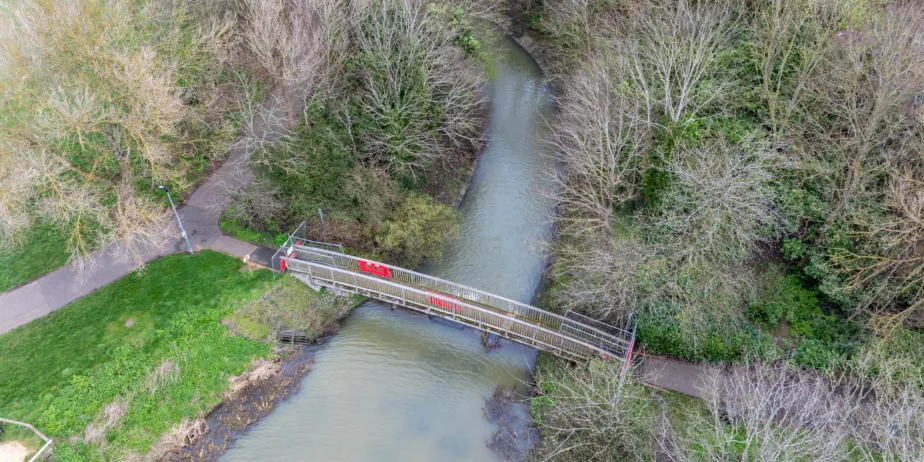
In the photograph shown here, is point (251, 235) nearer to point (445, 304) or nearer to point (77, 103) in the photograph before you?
point (77, 103)

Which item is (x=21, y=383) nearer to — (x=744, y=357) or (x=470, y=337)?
(x=470, y=337)

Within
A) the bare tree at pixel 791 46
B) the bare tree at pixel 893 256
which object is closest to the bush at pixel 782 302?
the bare tree at pixel 893 256

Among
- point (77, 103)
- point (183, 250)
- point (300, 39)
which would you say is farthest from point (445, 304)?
point (77, 103)

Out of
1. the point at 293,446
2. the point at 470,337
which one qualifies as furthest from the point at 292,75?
the point at 293,446

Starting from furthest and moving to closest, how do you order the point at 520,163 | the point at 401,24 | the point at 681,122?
1. the point at 520,163
2. the point at 401,24
3. the point at 681,122

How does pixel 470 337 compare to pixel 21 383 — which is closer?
pixel 21 383

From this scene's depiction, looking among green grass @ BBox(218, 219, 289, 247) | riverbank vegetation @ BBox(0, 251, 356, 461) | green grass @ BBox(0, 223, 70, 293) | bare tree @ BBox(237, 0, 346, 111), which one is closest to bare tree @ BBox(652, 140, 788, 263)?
riverbank vegetation @ BBox(0, 251, 356, 461)

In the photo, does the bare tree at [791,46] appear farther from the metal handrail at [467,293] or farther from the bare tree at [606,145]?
the metal handrail at [467,293]
